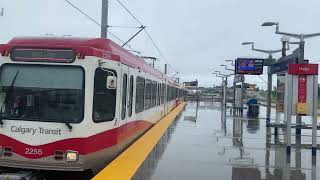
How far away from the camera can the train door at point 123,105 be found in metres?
11.5

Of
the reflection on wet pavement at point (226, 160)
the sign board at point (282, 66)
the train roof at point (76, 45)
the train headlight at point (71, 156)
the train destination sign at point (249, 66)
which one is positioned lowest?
the reflection on wet pavement at point (226, 160)

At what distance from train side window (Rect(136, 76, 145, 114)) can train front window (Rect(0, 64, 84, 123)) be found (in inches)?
188

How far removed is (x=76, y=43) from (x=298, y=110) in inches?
269

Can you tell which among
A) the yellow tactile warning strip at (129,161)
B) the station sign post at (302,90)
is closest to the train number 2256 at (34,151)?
the yellow tactile warning strip at (129,161)

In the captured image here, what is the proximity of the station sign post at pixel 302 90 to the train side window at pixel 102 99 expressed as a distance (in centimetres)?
560

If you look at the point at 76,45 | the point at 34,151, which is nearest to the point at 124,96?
the point at 76,45

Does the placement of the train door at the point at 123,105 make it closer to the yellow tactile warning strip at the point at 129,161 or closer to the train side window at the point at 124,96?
the train side window at the point at 124,96

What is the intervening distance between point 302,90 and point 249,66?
19.7 metres

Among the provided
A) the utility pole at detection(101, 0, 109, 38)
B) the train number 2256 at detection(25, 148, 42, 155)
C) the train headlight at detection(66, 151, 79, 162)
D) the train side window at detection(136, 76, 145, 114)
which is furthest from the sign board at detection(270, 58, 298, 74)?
the train number 2256 at detection(25, 148, 42, 155)

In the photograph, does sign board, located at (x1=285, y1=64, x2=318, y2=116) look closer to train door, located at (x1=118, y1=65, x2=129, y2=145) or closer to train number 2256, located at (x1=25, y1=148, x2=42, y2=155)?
train door, located at (x1=118, y1=65, x2=129, y2=145)

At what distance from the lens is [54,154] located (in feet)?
30.6

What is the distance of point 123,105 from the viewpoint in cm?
1177

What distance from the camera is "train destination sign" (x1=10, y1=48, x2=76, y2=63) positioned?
9609 mm

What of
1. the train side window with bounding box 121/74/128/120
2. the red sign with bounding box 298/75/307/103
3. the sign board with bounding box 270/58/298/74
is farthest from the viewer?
the sign board with bounding box 270/58/298/74
